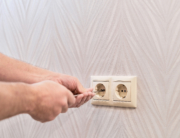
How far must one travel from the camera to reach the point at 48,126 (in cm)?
75

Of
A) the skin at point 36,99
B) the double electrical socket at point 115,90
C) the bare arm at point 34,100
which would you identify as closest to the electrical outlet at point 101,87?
the double electrical socket at point 115,90

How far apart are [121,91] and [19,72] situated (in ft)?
1.02

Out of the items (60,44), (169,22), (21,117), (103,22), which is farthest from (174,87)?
(21,117)

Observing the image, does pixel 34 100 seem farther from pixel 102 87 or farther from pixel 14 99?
pixel 102 87

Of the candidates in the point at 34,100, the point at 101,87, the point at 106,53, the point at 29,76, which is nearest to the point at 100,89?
the point at 101,87

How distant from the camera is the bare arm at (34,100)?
1.09ft

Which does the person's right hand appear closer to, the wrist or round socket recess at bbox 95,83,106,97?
the wrist

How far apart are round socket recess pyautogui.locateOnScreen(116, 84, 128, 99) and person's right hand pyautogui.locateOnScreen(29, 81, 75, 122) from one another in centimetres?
24

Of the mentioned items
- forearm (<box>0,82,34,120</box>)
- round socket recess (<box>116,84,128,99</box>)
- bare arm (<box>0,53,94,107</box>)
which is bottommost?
forearm (<box>0,82,34,120</box>)

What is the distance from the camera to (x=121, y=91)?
0.63 meters

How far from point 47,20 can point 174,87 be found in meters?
0.50

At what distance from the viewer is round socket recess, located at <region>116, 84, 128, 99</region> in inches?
24.7

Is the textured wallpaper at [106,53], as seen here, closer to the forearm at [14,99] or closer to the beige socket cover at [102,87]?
the beige socket cover at [102,87]

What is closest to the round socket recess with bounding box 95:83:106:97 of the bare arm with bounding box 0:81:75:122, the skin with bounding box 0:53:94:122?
the skin with bounding box 0:53:94:122
